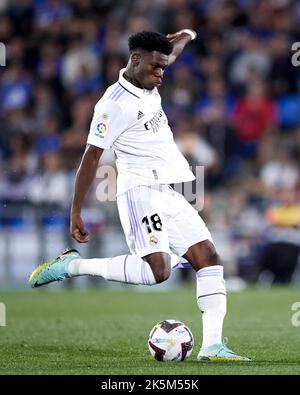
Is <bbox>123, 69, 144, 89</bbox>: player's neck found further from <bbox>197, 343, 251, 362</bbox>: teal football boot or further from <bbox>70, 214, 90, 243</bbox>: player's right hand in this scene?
<bbox>197, 343, 251, 362</bbox>: teal football boot

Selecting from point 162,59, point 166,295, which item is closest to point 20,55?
point 166,295

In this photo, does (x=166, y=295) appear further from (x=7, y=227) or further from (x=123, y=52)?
(x=123, y=52)

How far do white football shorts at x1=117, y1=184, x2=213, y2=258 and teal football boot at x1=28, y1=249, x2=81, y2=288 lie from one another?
21.2 inches

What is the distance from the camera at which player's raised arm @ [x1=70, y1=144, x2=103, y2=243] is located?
7254 mm

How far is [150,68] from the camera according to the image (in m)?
7.45

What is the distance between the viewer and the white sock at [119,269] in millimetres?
7309

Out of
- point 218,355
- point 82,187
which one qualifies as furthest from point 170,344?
point 82,187

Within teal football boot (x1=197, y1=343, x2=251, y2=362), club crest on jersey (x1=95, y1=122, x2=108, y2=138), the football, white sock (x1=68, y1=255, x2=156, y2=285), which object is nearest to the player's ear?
club crest on jersey (x1=95, y1=122, x2=108, y2=138)

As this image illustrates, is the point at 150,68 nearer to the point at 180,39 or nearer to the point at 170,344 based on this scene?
the point at 180,39

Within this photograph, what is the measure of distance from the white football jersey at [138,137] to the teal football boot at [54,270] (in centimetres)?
65

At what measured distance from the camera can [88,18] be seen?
19.9 meters

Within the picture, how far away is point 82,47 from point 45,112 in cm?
159

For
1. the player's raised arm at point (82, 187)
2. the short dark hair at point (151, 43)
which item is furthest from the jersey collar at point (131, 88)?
the player's raised arm at point (82, 187)

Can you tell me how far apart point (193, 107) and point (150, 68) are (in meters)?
10.2
